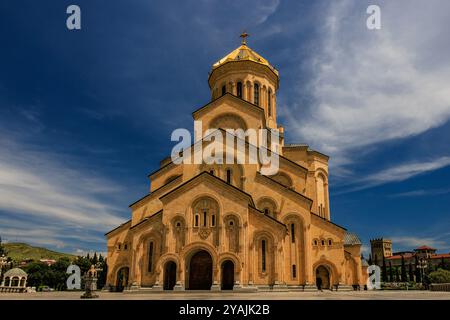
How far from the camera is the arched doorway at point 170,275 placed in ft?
85.1

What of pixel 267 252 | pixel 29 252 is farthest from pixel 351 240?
pixel 29 252

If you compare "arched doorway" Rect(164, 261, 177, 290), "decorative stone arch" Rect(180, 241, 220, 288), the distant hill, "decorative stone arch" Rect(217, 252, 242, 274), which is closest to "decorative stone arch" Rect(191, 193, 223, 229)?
"decorative stone arch" Rect(180, 241, 220, 288)

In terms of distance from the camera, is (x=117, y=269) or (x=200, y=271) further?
(x=117, y=269)

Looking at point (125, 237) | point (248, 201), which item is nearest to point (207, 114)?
point (248, 201)

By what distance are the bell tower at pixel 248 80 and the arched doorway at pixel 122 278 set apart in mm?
18904

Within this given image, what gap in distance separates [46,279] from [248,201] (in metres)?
45.4

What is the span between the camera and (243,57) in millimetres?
36781

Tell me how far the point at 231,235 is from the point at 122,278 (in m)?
12.4

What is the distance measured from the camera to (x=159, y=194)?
30625 mm

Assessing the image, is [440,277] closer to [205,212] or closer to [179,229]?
[205,212]

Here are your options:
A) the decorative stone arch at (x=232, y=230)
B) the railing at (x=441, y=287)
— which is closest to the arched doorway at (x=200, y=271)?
the decorative stone arch at (x=232, y=230)

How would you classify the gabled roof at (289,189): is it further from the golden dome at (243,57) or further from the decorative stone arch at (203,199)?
the golden dome at (243,57)
